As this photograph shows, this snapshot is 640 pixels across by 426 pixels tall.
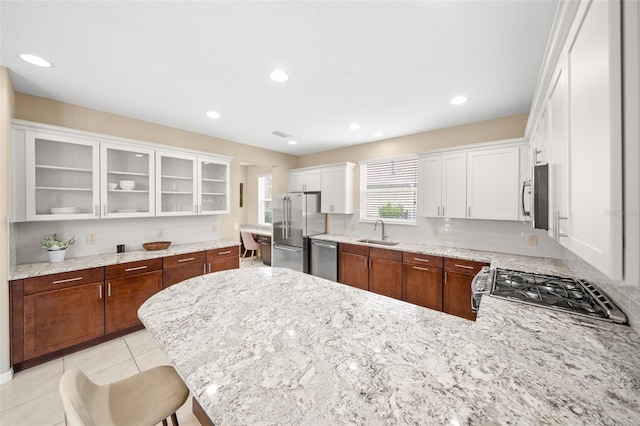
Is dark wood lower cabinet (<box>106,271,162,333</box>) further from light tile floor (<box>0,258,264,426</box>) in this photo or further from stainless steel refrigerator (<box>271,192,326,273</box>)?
stainless steel refrigerator (<box>271,192,326,273</box>)

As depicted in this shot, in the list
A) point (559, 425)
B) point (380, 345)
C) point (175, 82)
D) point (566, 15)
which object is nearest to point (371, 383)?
point (380, 345)

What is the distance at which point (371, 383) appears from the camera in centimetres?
79

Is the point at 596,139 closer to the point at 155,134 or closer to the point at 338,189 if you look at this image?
the point at 338,189

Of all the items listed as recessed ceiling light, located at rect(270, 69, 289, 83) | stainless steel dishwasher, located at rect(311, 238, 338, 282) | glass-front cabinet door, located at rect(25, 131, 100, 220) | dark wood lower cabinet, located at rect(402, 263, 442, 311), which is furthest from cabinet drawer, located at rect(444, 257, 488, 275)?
glass-front cabinet door, located at rect(25, 131, 100, 220)

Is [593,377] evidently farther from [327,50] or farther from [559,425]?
[327,50]

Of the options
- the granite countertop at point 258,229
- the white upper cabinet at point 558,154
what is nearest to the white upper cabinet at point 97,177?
the granite countertop at point 258,229

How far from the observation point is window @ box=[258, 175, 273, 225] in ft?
22.6

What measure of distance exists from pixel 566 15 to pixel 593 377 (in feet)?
4.66

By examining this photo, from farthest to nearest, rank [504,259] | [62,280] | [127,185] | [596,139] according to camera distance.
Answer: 1. [127,185]
2. [504,259]
3. [62,280]
4. [596,139]

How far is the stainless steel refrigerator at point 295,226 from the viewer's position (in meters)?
4.59

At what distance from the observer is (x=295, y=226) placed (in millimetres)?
4691

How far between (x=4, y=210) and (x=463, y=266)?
458cm

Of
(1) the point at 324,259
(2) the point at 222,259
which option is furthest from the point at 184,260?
(1) the point at 324,259

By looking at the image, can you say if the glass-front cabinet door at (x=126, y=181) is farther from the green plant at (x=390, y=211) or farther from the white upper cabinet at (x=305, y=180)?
the green plant at (x=390, y=211)
